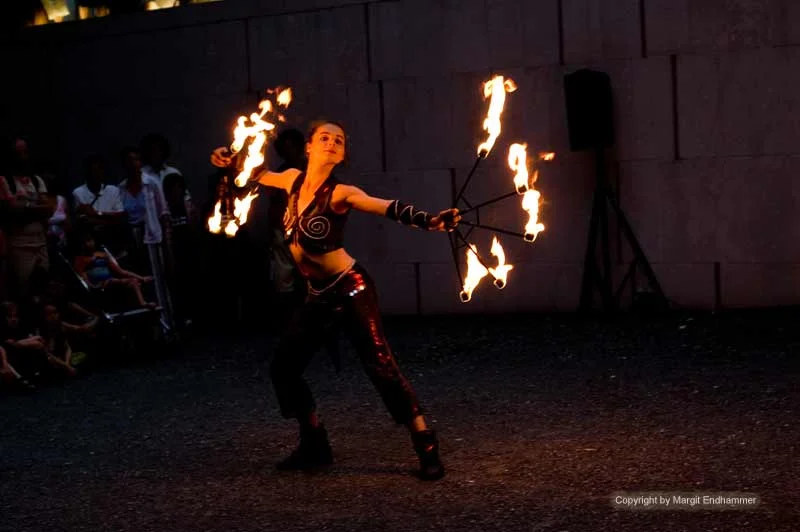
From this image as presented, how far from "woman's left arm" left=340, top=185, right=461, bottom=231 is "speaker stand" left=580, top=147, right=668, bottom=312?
19.3 feet

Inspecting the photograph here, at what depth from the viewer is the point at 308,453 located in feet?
24.5

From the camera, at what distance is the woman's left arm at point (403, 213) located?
6805 mm

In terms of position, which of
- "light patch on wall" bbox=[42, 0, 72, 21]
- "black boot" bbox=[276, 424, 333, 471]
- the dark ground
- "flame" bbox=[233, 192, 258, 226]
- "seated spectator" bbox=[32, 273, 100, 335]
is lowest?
the dark ground

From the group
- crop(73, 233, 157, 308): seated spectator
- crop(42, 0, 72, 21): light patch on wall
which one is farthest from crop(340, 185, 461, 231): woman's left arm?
crop(42, 0, 72, 21): light patch on wall

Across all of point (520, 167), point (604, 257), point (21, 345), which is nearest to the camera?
point (520, 167)

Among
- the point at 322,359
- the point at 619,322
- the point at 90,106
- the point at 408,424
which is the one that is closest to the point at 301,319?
the point at 408,424

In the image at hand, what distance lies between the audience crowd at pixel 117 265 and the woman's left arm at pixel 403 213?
4712mm

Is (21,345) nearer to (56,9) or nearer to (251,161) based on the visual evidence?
(251,161)

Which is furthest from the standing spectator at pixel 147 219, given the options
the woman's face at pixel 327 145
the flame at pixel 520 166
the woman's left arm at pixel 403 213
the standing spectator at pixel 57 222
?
the flame at pixel 520 166

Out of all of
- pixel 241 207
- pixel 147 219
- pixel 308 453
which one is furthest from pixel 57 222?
pixel 308 453

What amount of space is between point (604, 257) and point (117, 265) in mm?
4949

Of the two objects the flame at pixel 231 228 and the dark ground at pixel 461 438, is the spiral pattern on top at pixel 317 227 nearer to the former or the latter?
the flame at pixel 231 228

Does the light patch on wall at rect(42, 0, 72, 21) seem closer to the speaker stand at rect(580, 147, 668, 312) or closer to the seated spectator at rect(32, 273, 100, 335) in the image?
the seated spectator at rect(32, 273, 100, 335)

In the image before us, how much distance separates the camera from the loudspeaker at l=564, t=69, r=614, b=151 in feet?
41.7
